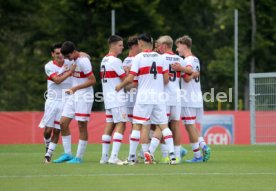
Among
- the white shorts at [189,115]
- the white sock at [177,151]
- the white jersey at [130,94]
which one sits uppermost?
the white jersey at [130,94]

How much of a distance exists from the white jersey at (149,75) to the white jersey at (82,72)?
1.26 m

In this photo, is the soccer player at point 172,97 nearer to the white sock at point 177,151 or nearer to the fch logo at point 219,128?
the white sock at point 177,151

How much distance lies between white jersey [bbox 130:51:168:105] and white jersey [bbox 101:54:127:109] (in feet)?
1.80

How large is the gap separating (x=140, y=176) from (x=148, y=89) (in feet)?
9.37

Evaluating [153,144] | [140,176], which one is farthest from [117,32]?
[140,176]

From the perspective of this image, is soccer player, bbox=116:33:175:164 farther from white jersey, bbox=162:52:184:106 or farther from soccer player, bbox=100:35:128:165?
white jersey, bbox=162:52:184:106

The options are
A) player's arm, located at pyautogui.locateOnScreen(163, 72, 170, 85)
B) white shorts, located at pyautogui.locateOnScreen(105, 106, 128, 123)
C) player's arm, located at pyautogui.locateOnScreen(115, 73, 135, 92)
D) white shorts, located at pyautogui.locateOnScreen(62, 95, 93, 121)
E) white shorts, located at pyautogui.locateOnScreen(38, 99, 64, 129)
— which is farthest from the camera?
white shorts, located at pyautogui.locateOnScreen(38, 99, 64, 129)

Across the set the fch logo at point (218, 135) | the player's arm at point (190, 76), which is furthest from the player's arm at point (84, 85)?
the fch logo at point (218, 135)

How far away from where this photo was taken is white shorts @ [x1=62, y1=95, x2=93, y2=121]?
17375mm

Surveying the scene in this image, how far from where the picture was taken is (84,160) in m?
18.2

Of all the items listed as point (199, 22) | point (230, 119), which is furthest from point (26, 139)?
point (199, 22)

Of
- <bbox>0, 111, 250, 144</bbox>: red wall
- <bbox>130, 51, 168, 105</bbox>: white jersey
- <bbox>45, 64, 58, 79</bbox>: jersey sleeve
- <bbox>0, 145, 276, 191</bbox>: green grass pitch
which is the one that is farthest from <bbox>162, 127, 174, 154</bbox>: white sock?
<bbox>0, 111, 250, 144</bbox>: red wall

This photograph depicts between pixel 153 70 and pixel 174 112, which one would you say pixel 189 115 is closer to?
pixel 174 112

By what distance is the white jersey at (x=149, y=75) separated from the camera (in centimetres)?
1634
